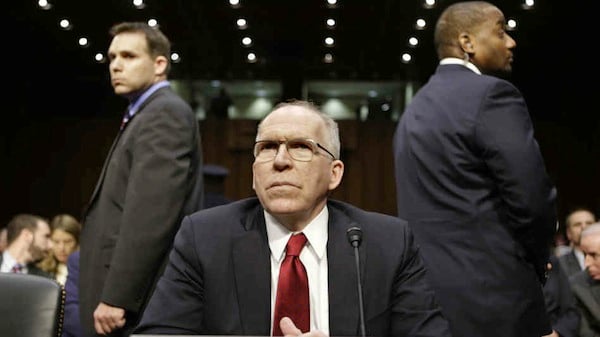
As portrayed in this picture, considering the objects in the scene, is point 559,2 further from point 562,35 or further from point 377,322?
point 377,322

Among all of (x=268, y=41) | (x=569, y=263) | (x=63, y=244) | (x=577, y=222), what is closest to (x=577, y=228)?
(x=577, y=222)

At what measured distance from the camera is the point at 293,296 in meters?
1.95

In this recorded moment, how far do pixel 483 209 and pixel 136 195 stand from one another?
1.06 metres

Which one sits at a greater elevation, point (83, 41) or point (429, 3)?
point (429, 3)

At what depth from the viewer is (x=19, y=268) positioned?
5535 millimetres

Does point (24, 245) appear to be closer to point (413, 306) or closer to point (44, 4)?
point (44, 4)

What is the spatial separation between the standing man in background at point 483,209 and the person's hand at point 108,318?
0.94 metres

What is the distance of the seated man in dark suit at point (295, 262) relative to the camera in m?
1.96

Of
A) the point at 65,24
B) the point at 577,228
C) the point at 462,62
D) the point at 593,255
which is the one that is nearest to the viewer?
the point at 462,62

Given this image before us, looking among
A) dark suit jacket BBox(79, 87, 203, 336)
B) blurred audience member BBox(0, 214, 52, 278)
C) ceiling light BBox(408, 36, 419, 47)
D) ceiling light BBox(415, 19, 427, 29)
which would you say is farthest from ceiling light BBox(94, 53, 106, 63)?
dark suit jacket BBox(79, 87, 203, 336)

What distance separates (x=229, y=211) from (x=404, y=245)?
41 cm

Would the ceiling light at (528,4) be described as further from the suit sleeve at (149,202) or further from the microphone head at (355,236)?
the microphone head at (355,236)

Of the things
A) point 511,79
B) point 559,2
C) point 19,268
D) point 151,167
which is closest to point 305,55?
point 511,79

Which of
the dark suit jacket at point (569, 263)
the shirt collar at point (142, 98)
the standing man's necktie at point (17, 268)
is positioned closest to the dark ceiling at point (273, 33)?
the dark suit jacket at point (569, 263)
